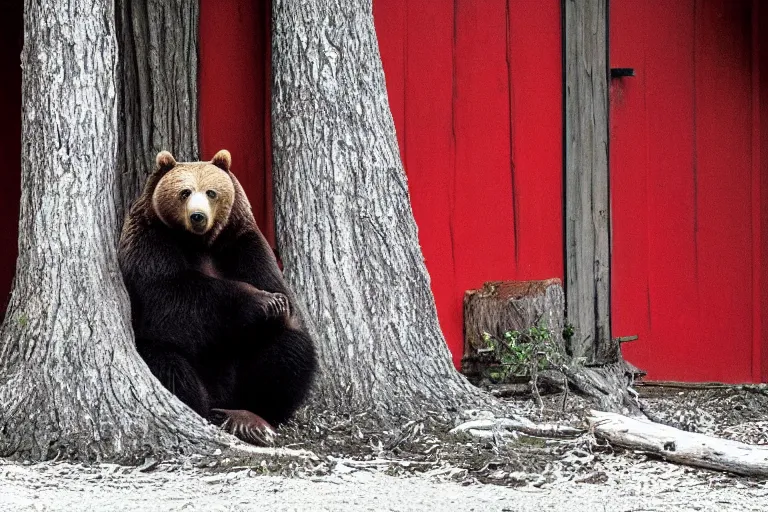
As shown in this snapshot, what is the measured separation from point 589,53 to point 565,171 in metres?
0.76

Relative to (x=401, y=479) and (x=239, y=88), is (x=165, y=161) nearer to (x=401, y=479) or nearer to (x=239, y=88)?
(x=239, y=88)

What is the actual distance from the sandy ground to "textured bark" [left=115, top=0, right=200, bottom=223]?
2.52 metres

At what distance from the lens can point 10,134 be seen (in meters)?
8.61

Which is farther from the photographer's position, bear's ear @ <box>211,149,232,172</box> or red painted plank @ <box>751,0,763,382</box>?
red painted plank @ <box>751,0,763,382</box>

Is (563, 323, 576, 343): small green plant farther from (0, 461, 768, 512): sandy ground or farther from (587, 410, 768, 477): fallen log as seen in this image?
(0, 461, 768, 512): sandy ground

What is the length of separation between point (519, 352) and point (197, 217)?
1.89m

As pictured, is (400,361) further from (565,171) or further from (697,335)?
(697,335)

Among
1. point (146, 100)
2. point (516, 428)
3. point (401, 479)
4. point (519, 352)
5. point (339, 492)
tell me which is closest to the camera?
point (339, 492)

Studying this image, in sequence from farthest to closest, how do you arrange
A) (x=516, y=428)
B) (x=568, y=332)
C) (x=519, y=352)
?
1. (x=568, y=332)
2. (x=519, y=352)
3. (x=516, y=428)

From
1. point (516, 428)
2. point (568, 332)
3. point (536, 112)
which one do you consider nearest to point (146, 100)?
point (536, 112)

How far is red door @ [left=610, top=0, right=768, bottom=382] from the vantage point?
7684 millimetres

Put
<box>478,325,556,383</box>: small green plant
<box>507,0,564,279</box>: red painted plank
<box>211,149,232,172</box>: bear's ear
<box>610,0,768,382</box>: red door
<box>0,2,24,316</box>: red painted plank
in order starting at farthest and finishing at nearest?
<box>0,2,24,316</box>: red painted plank → <box>610,0,768,382</box>: red door → <box>507,0,564,279</box>: red painted plank → <box>478,325,556,383</box>: small green plant → <box>211,149,232,172</box>: bear's ear

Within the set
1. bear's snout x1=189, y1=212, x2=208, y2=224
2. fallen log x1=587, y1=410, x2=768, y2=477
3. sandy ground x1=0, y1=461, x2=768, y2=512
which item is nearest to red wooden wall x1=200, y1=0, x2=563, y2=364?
bear's snout x1=189, y1=212, x2=208, y2=224

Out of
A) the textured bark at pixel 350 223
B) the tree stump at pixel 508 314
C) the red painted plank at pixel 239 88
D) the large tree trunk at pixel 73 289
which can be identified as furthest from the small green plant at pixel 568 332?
the large tree trunk at pixel 73 289
